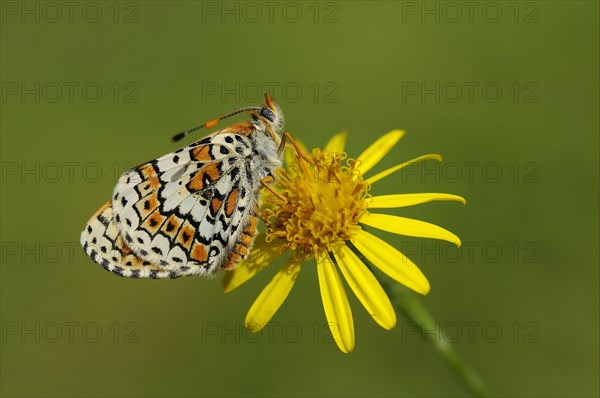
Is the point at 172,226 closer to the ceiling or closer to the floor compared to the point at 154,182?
closer to the floor

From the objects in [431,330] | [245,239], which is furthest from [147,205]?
[431,330]

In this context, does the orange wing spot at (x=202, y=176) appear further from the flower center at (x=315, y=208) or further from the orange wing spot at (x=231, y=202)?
the flower center at (x=315, y=208)

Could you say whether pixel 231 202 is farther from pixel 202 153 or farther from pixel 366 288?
pixel 366 288

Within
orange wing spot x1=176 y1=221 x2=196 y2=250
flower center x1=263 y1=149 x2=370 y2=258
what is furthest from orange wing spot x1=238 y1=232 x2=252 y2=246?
orange wing spot x1=176 y1=221 x2=196 y2=250

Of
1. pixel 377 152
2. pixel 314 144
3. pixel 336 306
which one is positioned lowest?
pixel 336 306

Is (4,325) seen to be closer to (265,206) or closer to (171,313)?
(171,313)

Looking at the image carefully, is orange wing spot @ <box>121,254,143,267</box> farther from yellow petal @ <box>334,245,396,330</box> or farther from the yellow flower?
yellow petal @ <box>334,245,396,330</box>

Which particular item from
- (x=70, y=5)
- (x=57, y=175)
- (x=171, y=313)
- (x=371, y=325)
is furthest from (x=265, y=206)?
(x=70, y=5)

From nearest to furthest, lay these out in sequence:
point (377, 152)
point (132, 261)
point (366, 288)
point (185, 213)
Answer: point (366, 288)
point (132, 261)
point (185, 213)
point (377, 152)
